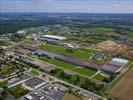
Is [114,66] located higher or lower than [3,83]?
higher

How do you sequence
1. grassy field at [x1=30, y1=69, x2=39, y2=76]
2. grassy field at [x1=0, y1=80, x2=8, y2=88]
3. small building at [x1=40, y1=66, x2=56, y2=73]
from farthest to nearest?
small building at [x1=40, y1=66, x2=56, y2=73]
grassy field at [x1=30, y1=69, x2=39, y2=76]
grassy field at [x1=0, y1=80, x2=8, y2=88]

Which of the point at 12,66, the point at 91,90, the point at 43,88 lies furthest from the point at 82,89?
the point at 12,66

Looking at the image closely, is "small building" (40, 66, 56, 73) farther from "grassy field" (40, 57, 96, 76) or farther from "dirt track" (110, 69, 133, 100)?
"dirt track" (110, 69, 133, 100)

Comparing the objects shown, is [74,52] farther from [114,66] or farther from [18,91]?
[18,91]

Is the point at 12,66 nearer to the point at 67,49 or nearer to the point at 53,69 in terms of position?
the point at 53,69

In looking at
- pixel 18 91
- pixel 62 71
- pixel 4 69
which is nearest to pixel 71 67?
pixel 62 71

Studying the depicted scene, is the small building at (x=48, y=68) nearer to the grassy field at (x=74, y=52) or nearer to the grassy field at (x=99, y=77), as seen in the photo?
the grassy field at (x=99, y=77)

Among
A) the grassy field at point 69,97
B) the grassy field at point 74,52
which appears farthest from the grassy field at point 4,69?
the grassy field at point 74,52

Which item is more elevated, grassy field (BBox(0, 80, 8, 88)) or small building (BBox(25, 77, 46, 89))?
small building (BBox(25, 77, 46, 89))

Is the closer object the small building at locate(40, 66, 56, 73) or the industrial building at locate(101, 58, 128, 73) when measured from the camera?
the industrial building at locate(101, 58, 128, 73)

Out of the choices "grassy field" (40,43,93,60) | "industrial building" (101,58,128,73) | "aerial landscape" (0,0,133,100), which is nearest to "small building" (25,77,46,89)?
"aerial landscape" (0,0,133,100)
